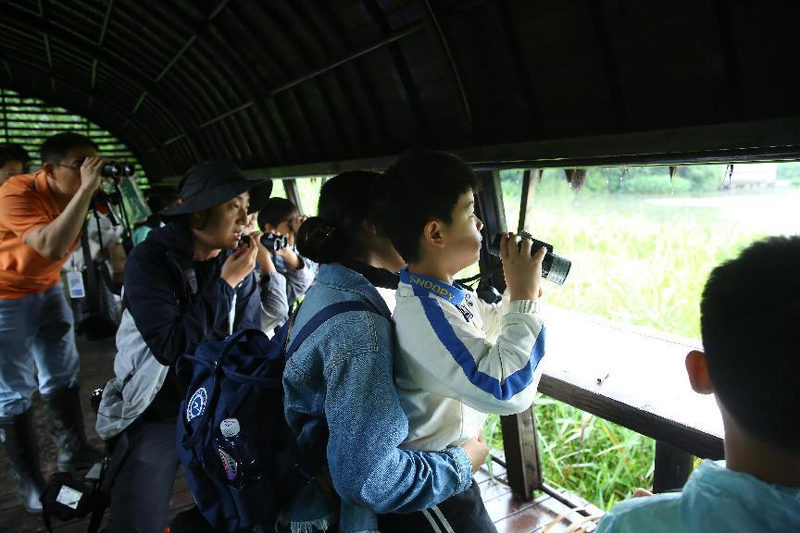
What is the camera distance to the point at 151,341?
223 centimetres

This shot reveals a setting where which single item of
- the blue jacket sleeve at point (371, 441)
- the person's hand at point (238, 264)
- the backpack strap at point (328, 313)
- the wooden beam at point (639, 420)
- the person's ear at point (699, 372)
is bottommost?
the wooden beam at point (639, 420)

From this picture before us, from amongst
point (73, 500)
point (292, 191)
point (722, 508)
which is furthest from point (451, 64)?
point (292, 191)

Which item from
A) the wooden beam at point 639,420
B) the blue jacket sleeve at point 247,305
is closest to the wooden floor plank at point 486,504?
the wooden beam at point 639,420

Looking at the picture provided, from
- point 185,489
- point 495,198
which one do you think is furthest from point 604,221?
point 185,489

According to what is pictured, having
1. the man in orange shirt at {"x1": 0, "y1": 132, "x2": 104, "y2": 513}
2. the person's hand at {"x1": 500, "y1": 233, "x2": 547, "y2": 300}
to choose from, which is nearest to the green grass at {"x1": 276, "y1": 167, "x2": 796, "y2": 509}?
the person's hand at {"x1": 500, "y1": 233, "x2": 547, "y2": 300}

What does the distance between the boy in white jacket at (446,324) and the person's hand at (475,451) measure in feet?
0.08

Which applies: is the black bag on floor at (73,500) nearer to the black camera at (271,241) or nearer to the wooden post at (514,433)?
the black camera at (271,241)

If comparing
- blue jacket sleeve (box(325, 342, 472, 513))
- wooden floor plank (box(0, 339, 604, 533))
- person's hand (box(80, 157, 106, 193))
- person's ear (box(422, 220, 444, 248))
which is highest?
person's hand (box(80, 157, 106, 193))

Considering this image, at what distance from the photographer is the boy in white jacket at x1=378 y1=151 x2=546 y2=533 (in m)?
1.40

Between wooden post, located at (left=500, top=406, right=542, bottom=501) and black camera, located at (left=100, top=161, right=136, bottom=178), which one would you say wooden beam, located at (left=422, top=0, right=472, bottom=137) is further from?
black camera, located at (left=100, top=161, right=136, bottom=178)

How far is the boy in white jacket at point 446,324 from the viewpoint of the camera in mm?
1401

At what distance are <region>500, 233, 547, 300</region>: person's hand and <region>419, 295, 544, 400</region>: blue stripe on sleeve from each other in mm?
145

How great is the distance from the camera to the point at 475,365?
4.51 feet

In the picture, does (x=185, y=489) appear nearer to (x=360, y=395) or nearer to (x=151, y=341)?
(x=151, y=341)
